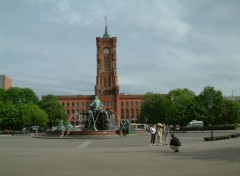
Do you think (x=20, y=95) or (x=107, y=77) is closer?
(x=20, y=95)

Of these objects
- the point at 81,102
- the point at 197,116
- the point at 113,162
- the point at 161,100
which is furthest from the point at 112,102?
the point at 113,162

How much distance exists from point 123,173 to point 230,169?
398cm

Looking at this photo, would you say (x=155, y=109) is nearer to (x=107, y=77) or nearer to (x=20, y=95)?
(x=20, y=95)

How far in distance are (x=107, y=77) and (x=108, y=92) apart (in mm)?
6978

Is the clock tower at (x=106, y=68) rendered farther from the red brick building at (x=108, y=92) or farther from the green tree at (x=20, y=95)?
the green tree at (x=20, y=95)

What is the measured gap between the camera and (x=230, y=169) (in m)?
12.7

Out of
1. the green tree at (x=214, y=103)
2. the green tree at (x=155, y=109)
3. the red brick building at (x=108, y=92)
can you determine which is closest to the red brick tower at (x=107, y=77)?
the red brick building at (x=108, y=92)

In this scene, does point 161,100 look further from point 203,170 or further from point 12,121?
point 203,170

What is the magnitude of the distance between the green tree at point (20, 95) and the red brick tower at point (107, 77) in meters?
55.1

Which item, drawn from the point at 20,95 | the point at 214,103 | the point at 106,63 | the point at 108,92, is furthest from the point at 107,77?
the point at 214,103

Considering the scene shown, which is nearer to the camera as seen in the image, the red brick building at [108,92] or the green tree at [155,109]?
the green tree at [155,109]

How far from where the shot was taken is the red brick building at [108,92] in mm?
157125

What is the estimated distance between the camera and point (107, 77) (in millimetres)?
158125

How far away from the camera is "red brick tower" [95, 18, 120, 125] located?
15675 cm
